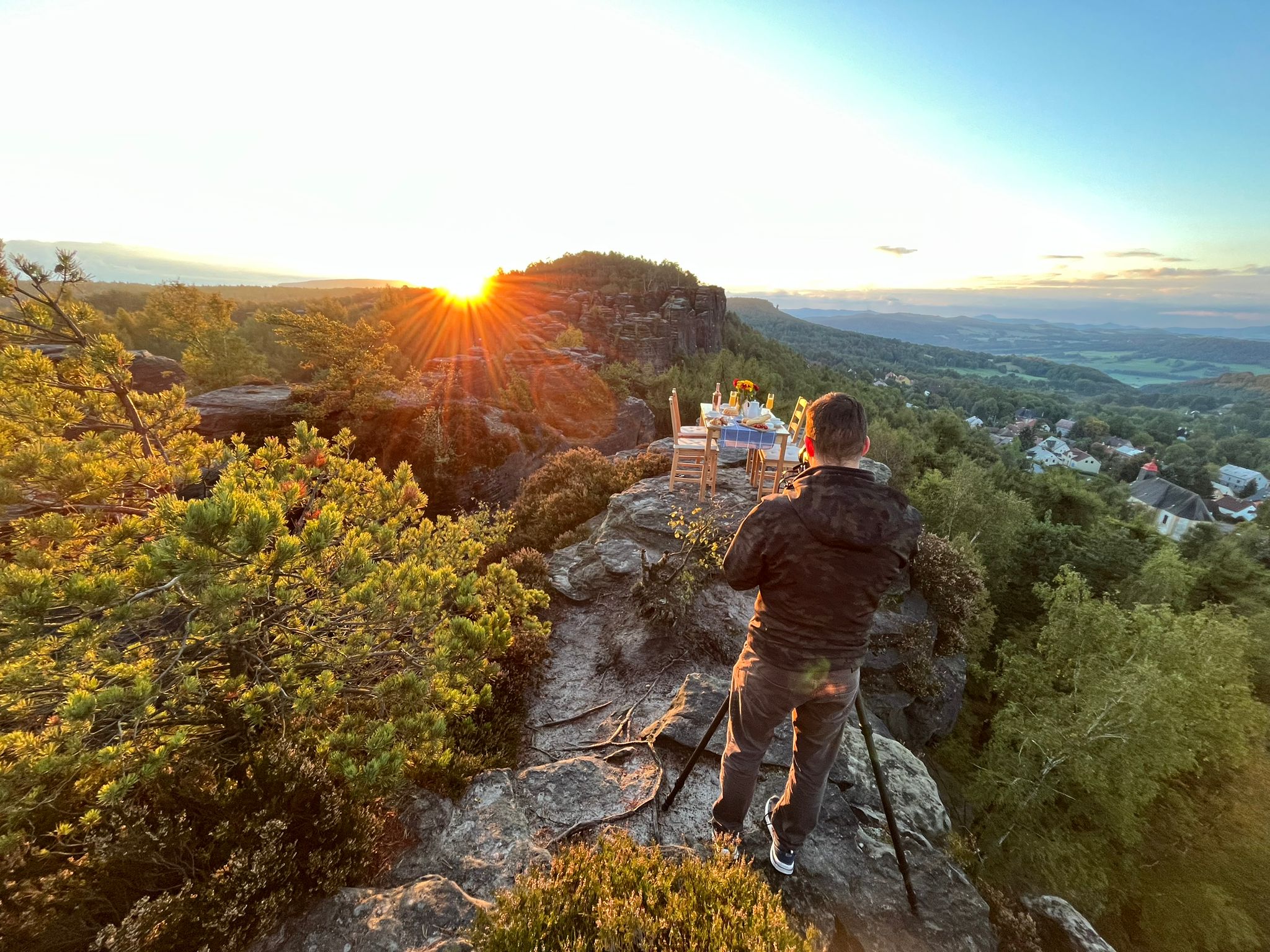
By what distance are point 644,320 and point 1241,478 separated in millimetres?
98022

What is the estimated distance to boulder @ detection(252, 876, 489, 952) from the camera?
110 inches

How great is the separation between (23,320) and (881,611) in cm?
1231

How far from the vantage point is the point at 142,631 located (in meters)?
3.49

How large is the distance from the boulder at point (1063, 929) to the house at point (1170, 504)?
5435 centimetres

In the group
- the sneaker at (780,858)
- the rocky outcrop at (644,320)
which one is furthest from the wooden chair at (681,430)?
the rocky outcrop at (644,320)

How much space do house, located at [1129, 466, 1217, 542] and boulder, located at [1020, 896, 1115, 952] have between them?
2140 inches

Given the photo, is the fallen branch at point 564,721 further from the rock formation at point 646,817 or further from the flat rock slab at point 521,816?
the flat rock slab at point 521,816

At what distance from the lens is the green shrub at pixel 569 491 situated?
10727mm

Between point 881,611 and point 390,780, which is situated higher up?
point 390,780

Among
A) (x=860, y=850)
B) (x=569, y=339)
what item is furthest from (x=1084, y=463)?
(x=860, y=850)

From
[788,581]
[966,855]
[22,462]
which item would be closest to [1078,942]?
[966,855]

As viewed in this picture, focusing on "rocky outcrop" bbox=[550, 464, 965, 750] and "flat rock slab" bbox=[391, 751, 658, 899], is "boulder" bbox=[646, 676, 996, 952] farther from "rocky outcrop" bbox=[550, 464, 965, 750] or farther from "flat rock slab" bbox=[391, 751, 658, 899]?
"rocky outcrop" bbox=[550, 464, 965, 750]

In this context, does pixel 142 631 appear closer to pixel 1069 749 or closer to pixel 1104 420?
pixel 1069 749

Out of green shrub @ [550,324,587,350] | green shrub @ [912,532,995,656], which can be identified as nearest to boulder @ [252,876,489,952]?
green shrub @ [912,532,995,656]
